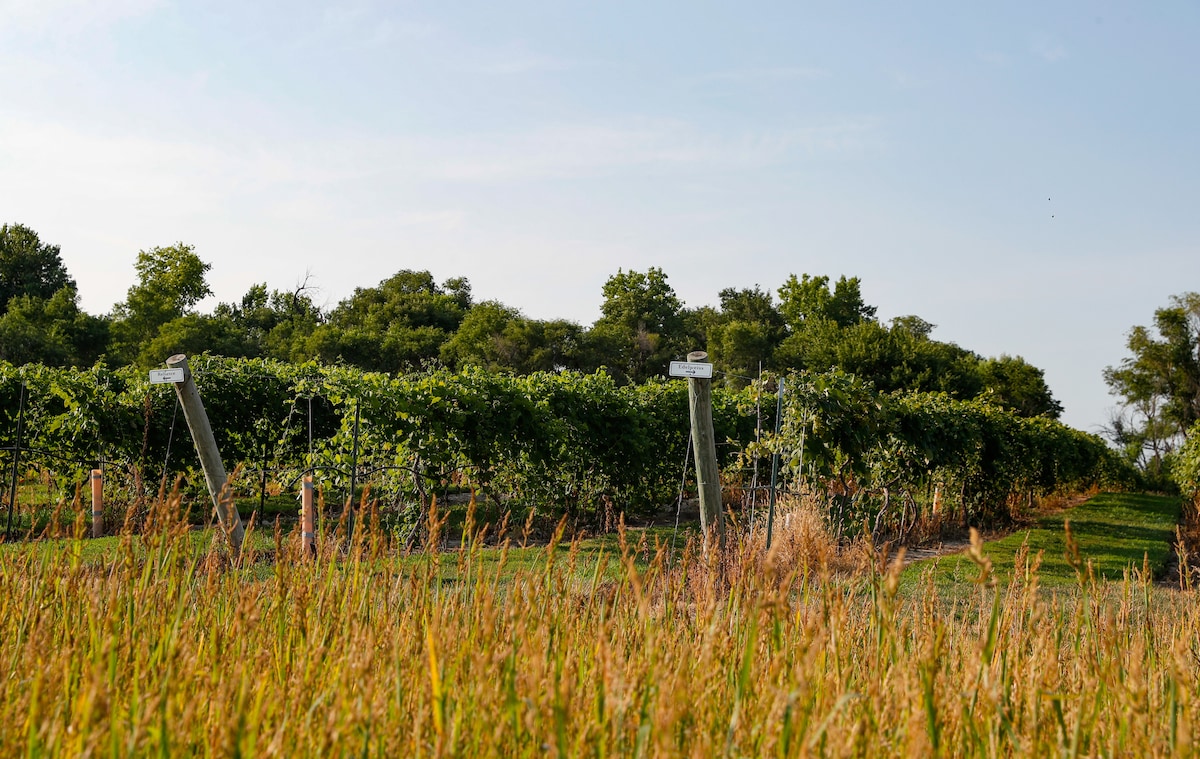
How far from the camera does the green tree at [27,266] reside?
4092 cm

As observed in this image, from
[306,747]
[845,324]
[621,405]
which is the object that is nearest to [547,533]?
[621,405]

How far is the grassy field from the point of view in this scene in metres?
1.33

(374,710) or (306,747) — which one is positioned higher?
(374,710)

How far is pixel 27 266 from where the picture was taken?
137 feet

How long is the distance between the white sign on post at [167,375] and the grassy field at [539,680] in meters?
3.36

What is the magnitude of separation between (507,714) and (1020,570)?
1273mm

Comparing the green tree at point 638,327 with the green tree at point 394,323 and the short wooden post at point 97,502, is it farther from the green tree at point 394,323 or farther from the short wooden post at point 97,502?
the short wooden post at point 97,502

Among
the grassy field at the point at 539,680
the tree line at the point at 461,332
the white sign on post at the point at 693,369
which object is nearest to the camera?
the grassy field at the point at 539,680

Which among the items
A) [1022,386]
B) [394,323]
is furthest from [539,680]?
[394,323]

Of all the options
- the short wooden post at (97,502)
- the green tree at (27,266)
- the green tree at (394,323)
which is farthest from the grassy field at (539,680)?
A: the green tree at (27,266)

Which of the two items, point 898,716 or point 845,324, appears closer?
point 898,716

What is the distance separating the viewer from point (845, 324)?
5400 cm

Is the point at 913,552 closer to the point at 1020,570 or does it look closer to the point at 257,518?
the point at 257,518

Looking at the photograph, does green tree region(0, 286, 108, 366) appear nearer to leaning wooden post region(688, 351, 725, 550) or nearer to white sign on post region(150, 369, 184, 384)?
white sign on post region(150, 369, 184, 384)
